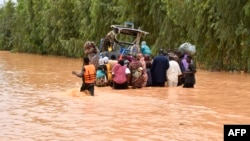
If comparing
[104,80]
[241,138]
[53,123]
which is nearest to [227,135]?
[241,138]

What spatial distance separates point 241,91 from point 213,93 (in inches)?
56.5

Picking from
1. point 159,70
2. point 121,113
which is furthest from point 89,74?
point 159,70

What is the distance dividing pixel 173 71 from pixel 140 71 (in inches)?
55.5

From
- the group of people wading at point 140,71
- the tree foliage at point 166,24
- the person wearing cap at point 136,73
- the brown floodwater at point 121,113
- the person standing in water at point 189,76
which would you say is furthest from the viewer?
the tree foliage at point 166,24

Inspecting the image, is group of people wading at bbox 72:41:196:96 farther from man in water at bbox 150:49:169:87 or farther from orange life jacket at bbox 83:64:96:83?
orange life jacket at bbox 83:64:96:83

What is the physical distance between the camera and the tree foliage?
29312mm

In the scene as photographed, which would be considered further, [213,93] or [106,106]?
[213,93]

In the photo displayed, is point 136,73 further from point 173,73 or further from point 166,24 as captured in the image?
point 166,24

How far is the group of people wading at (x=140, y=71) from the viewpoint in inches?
741

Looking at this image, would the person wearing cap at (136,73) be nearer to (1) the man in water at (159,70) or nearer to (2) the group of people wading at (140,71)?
(2) the group of people wading at (140,71)

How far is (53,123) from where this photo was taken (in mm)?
11750

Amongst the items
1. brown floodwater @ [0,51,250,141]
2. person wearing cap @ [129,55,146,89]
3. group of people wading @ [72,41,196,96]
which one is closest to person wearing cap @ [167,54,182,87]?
group of people wading @ [72,41,196,96]

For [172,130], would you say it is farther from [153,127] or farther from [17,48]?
[17,48]

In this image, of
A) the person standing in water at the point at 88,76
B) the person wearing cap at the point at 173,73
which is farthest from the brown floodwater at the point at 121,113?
the person wearing cap at the point at 173,73
